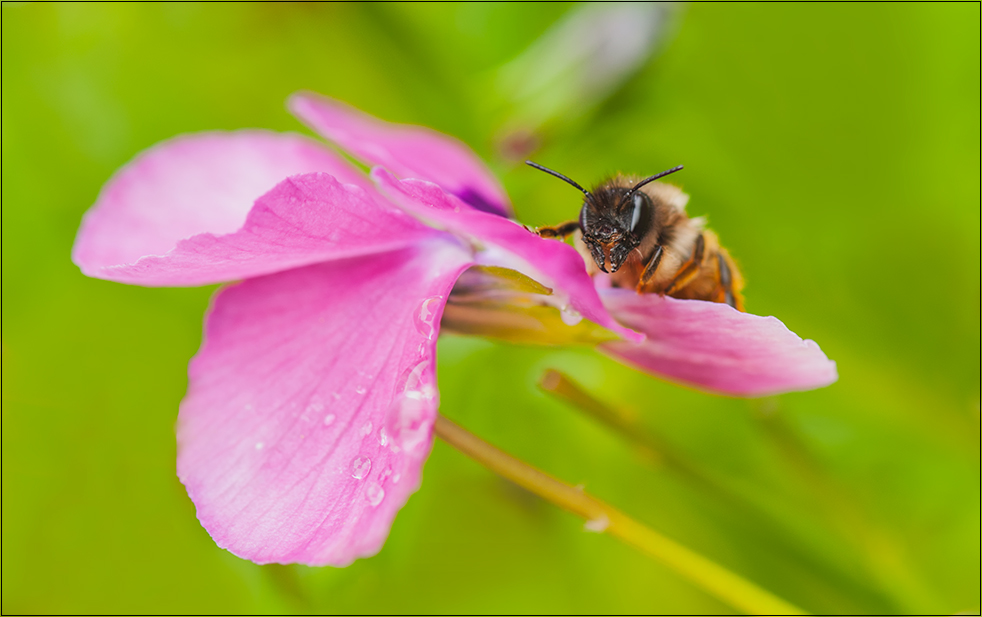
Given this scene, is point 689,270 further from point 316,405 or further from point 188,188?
point 188,188

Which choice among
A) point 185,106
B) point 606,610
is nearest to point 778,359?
point 606,610

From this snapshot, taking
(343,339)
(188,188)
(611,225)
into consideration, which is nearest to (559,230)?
(611,225)

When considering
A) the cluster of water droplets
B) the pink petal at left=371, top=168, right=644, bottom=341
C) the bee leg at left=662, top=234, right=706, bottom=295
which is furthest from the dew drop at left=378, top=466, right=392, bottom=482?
the bee leg at left=662, top=234, right=706, bottom=295

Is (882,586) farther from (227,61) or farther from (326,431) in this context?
(227,61)

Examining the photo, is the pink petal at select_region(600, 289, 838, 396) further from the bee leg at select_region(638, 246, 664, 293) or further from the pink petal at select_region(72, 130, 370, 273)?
the pink petal at select_region(72, 130, 370, 273)

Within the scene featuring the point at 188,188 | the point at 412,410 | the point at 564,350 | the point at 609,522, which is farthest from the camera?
the point at 564,350

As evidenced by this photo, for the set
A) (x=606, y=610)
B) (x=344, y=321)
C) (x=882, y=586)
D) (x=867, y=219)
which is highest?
(x=867, y=219)

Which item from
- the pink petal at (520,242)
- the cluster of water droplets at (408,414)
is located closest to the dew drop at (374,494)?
the cluster of water droplets at (408,414)
